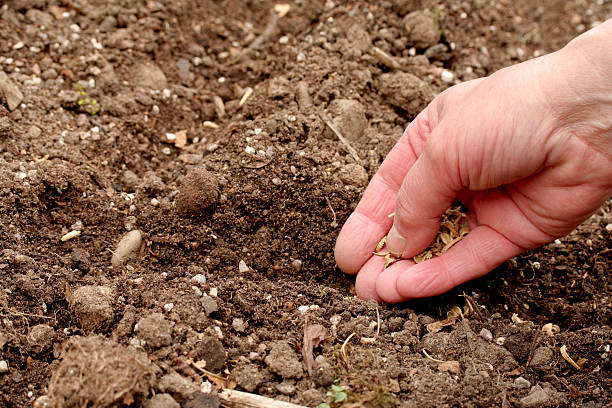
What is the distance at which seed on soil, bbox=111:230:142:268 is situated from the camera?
2.70 metres

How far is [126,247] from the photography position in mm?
2738

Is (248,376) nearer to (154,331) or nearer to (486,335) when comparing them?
(154,331)

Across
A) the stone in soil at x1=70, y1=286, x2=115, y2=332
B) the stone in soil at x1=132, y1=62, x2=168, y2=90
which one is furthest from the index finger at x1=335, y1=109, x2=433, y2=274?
the stone in soil at x1=132, y1=62, x2=168, y2=90

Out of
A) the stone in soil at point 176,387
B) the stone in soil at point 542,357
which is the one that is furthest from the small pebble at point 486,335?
the stone in soil at point 176,387

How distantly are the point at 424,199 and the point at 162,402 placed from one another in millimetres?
1247

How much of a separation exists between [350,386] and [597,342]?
1.06 m

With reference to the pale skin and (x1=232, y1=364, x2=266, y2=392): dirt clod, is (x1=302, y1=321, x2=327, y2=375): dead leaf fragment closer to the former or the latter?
(x1=232, y1=364, x2=266, y2=392): dirt clod

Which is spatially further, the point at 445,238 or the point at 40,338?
the point at 445,238

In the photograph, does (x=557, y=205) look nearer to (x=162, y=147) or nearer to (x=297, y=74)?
(x=297, y=74)

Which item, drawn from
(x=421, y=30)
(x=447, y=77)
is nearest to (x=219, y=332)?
(x=447, y=77)

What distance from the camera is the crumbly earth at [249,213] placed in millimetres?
2268

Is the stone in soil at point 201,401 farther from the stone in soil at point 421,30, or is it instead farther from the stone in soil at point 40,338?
the stone in soil at point 421,30

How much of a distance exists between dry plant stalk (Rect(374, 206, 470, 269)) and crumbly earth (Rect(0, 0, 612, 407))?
0.21 metres

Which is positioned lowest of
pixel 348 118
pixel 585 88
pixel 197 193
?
pixel 197 193
